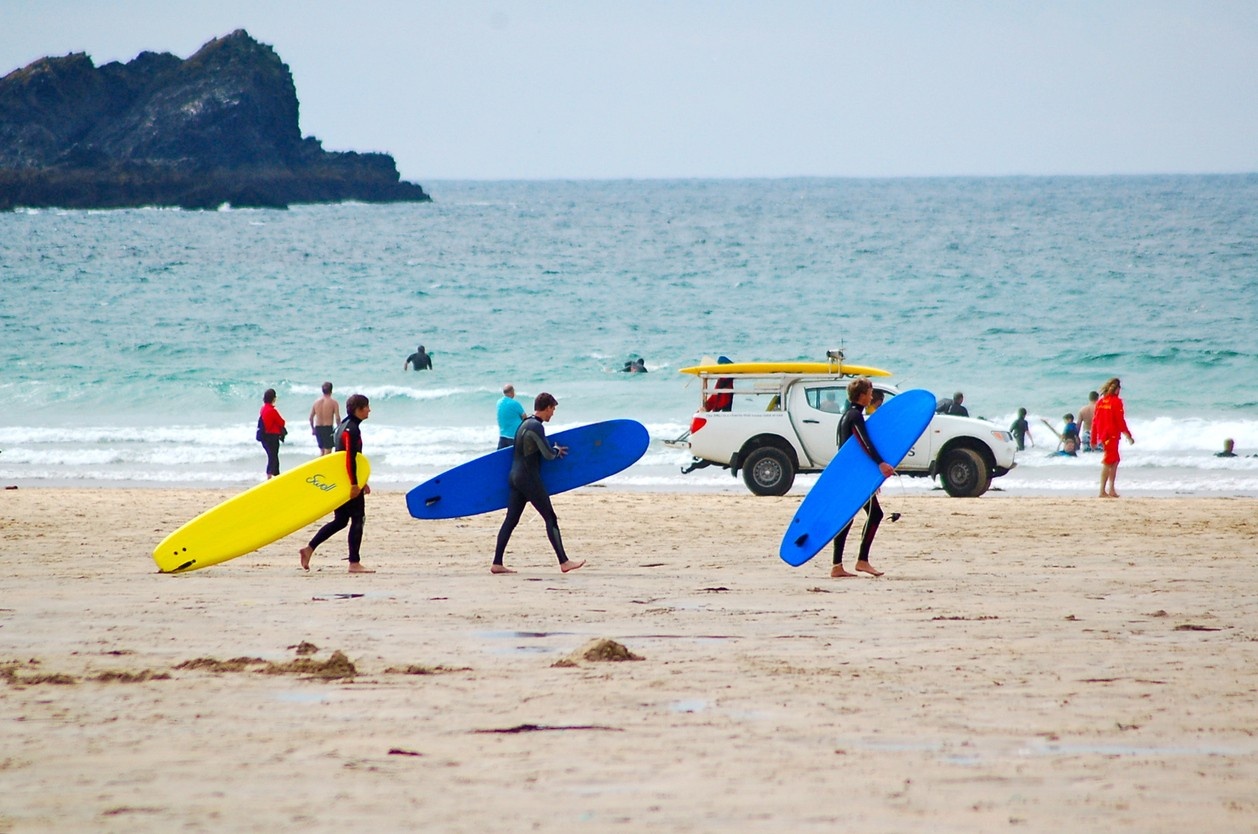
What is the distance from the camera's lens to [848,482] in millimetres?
9086

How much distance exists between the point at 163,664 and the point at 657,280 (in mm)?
44268

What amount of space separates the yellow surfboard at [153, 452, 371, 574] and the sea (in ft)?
23.0

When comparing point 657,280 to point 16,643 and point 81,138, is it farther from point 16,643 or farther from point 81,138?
point 81,138

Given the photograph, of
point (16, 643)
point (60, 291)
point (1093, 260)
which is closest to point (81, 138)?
point (60, 291)

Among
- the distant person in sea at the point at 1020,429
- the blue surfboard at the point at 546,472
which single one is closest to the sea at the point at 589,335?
the distant person in sea at the point at 1020,429

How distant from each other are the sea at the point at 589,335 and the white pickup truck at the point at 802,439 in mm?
1293

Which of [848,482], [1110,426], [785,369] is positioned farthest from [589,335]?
[848,482]

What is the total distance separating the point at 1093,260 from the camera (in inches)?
2083

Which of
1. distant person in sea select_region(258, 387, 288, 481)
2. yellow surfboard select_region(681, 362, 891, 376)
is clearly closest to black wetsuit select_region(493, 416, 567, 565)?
yellow surfboard select_region(681, 362, 891, 376)

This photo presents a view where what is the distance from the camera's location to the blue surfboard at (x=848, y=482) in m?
8.92

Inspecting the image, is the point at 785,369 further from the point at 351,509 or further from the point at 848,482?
the point at 351,509

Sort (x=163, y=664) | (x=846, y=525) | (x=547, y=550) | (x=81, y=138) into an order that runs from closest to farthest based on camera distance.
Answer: (x=163, y=664), (x=846, y=525), (x=547, y=550), (x=81, y=138)

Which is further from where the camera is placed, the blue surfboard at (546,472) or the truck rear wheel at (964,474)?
the truck rear wheel at (964,474)

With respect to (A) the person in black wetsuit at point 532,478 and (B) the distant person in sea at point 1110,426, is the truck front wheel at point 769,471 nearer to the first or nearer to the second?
(B) the distant person in sea at point 1110,426
